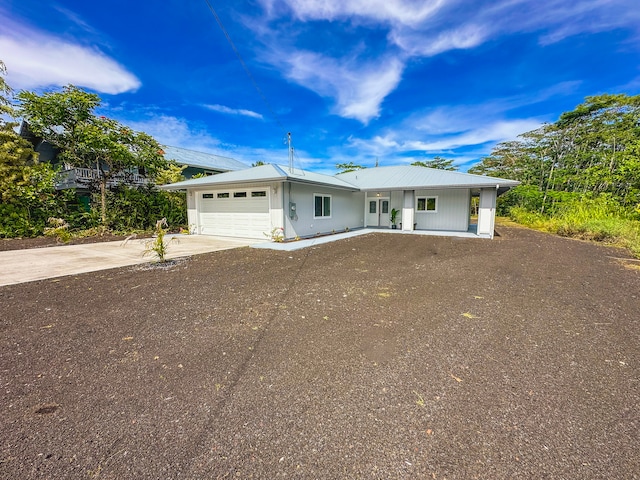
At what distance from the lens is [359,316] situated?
3.55 meters

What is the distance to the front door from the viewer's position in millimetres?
16156

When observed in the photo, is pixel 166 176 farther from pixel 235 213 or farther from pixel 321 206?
pixel 321 206

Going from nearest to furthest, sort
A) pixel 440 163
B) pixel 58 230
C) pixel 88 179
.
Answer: pixel 58 230, pixel 88 179, pixel 440 163

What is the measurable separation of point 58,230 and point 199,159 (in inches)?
565

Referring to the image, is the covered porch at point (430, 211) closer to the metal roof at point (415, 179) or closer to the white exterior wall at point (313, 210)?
the metal roof at point (415, 179)

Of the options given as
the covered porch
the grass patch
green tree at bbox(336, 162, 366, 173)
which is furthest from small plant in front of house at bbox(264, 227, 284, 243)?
green tree at bbox(336, 162, 366, 173)

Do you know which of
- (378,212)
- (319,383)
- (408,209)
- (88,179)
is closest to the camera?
(319,383)

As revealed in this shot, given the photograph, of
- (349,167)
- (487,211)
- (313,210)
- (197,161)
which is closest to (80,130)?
(197,161)

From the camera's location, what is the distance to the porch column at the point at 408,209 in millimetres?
13922

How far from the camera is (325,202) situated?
12891 mm

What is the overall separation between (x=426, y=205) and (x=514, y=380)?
Result: 45.2 ft

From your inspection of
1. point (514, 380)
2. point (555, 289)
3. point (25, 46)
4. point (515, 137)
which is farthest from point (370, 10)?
point (515, 137)

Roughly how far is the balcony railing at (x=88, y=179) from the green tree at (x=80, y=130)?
0.33 m

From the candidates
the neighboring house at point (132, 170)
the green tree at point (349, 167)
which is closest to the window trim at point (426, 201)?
the neighboring house at point (132, 170)
